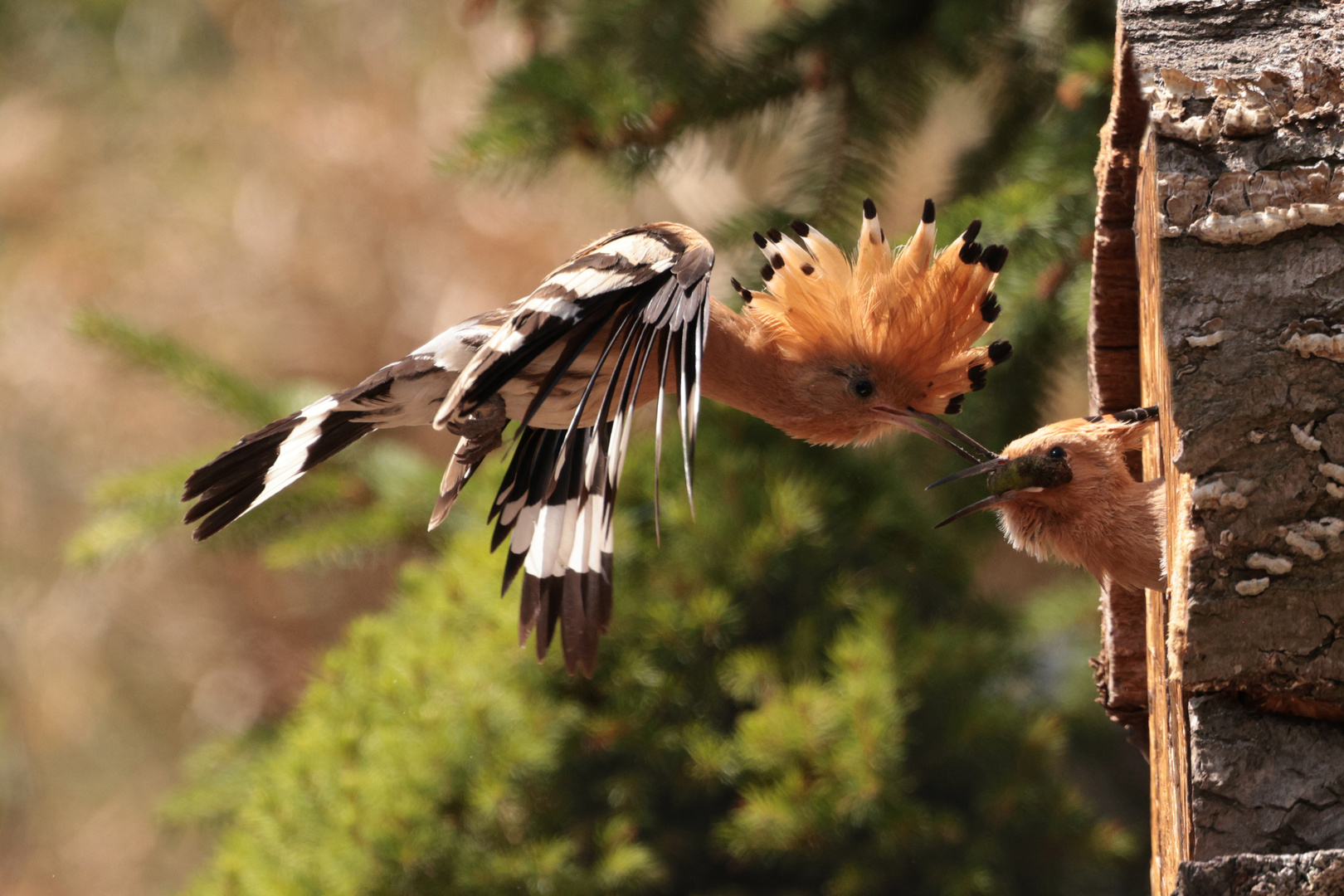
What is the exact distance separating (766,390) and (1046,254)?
78 cm

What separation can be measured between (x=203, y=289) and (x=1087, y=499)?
3693 millimetres

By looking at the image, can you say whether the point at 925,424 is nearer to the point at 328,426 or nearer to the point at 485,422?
the point at 485,422

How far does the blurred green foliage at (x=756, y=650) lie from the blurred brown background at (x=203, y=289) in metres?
1.22

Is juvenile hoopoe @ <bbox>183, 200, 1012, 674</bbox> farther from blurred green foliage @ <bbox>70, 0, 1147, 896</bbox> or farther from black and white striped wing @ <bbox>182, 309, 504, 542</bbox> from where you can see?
blurred green foliage @ <bbox>70, 0, 1147, 896</bbox>

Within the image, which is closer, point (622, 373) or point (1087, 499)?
point (1087, 499)

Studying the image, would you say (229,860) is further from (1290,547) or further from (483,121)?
(1290,547)

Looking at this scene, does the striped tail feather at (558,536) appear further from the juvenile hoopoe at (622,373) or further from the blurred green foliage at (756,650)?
the blurred green foliage at (756,650)

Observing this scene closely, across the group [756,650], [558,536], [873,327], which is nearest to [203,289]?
[756,650]

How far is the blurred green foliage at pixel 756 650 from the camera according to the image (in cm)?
201

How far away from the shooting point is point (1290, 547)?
3.14 feet

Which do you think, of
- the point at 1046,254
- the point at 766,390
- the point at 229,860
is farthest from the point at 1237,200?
the point at 229,860

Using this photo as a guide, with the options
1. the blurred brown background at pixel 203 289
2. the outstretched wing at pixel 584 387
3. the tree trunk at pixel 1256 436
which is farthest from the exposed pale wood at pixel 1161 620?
the blurred brown background at pixel 203 289

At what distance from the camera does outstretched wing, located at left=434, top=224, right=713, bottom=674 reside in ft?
4.18

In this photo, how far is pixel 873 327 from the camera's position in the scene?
140 cm
